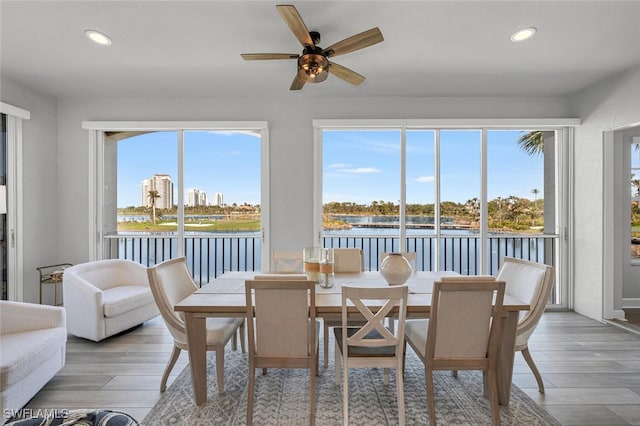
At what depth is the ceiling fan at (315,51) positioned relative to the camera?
2.02 metres

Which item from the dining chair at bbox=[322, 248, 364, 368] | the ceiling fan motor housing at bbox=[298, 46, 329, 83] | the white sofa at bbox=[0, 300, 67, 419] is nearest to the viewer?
the white sofa at bbox=[0, 300, 67, 419]

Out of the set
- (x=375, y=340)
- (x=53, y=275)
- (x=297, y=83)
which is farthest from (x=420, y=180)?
(x=53, y=275)

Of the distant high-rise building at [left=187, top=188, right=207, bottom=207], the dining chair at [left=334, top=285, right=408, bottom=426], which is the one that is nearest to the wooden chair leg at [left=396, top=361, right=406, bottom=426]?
the dining chair at [left=334, top=285, right=408, bottom=426]

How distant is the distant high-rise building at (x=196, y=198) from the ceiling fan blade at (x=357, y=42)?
284 cm

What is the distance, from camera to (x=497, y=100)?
13.7ft

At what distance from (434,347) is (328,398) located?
830mm

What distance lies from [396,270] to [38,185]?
427 centimetres

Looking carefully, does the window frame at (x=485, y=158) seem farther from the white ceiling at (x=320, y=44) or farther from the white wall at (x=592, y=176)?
the white ceiling at (x=320, y=44)

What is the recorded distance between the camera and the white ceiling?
2346mm

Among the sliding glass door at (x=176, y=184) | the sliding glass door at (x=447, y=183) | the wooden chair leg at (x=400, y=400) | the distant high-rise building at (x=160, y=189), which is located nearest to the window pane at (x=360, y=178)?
the sliding glass door at (x=447, y=183)

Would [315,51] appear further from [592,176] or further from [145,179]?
[592,176]

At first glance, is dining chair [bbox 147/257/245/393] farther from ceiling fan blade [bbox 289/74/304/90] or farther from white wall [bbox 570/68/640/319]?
white wall [bbox 570/68/640/319]

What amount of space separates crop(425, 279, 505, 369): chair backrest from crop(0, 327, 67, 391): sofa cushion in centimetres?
241

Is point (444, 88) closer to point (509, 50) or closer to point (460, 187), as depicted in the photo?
point (509, 50)
